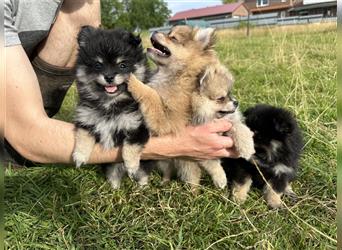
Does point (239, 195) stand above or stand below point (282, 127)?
below

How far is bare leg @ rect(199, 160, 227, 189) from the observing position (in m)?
2.18

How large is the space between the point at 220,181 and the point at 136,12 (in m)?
34.9

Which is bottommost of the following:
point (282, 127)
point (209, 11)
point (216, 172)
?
point (209, 11)

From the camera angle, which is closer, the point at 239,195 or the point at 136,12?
the point at 239,195

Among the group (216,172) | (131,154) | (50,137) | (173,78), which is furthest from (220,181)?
(50,137)

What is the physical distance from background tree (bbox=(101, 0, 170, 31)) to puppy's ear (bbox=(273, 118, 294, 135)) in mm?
28606

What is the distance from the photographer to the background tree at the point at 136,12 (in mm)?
31609

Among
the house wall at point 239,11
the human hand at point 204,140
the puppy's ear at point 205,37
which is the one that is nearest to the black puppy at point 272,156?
the human hand at point 204,140

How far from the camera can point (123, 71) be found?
2156 mm

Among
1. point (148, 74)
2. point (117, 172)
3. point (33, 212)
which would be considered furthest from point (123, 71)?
point (33, 212)

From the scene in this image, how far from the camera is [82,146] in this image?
212cm

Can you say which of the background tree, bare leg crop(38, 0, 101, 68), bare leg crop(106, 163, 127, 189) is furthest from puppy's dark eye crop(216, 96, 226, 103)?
the background tree

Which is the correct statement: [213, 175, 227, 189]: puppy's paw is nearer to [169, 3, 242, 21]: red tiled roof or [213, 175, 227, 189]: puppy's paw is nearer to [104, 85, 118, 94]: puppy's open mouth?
[104, 85, 118, 94]: puppy's open mouth

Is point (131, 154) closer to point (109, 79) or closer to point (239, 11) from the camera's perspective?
point (109, 79)
